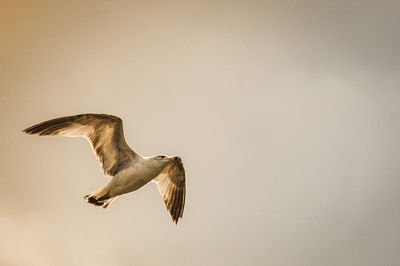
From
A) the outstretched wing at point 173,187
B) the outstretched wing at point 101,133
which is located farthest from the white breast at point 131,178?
the outstretched wing at point 173,187

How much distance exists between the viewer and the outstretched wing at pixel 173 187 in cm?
1202

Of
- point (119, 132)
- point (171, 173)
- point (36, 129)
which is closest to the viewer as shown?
point (36, 129)

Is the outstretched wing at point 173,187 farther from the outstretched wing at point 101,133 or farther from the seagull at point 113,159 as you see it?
the outstretched wing at point 101,133

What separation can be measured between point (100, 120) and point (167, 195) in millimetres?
2890

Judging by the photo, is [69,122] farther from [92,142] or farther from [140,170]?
[140,170]

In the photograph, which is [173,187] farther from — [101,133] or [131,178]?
[101,133]

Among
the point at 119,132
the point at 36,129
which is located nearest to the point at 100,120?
the point at 119,132

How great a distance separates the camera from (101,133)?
11.3 metres

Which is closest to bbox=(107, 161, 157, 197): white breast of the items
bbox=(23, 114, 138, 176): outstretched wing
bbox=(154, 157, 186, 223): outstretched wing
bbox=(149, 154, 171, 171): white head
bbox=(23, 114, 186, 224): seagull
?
bbox=(23, 114, 186, 224): seagull

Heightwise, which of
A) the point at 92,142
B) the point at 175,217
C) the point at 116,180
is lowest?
the point at 175,217

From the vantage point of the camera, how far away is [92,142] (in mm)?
11438

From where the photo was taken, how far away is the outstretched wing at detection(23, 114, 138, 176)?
10.9 metres

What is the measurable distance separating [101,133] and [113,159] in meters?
0.80

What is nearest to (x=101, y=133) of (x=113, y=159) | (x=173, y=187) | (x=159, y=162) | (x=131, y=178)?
(x=113, y=159)
